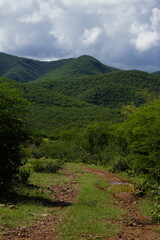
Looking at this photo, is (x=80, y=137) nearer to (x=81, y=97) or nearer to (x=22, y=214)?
(x=22, y=214)

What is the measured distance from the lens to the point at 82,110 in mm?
84500

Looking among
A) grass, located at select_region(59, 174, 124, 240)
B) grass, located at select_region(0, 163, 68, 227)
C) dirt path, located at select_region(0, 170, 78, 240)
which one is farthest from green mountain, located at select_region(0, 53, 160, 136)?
dirt path, located at select_region(0, 170, 78, 240)

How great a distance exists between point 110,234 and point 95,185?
824 cm

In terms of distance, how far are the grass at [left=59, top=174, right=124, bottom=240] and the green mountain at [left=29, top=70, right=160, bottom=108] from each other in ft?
298

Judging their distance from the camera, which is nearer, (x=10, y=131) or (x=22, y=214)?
(x=22, y=214)

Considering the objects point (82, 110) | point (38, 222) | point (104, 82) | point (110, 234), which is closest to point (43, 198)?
point (38, 222)

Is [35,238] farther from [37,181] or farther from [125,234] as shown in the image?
[37,181]

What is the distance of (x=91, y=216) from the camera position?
9.06 m

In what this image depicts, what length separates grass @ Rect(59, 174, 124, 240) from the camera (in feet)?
23.3

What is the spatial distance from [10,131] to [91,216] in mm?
4352

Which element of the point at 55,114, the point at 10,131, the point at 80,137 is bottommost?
the point at 80,137

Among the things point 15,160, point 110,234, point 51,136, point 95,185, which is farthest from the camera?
point 51,136

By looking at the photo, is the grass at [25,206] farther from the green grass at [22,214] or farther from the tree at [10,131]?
the tree at [10,131]

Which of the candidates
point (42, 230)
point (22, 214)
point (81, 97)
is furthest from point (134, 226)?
point (81, 97)
